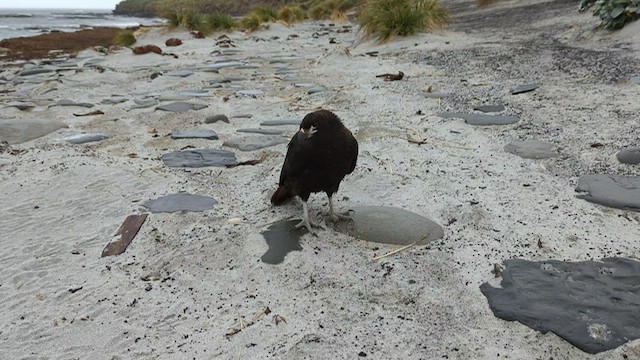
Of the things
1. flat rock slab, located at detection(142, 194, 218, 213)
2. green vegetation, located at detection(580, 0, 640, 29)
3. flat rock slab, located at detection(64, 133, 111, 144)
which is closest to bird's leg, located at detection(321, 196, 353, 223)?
flat rock slab, located at detection(142, 194, 218, 213)

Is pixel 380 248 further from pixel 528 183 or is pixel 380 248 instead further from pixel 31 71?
pixel 31 71

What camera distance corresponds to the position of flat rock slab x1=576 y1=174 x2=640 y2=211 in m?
2.67

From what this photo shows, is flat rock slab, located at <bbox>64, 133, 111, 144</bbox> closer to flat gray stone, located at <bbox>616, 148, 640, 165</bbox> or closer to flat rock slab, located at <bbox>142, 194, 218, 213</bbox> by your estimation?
flat rock slab, located at <bbox>142, 194, 218, 213</bbox>

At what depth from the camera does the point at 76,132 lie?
14.8 feet

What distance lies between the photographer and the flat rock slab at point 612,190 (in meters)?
2.67

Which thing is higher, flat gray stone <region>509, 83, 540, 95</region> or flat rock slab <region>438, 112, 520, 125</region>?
flat gray stone <region>509, 83, 540, 95</region>

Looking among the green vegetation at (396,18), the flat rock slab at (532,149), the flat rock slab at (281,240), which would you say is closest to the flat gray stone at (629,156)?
the flat rock slab at (532,149)

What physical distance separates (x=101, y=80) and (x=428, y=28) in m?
5.95

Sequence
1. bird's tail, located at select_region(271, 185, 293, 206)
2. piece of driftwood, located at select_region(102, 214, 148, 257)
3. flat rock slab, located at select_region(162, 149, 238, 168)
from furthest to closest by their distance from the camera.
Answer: flat rock slab, located at select_region(162, 149, 238, 168), bird's tail, located at select_region(271, 185, 293, 206), piece of driftwood, located at select_region(102, 214, 148, 257)

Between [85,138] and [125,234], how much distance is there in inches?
78.5

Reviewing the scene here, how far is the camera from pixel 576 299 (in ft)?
6.27

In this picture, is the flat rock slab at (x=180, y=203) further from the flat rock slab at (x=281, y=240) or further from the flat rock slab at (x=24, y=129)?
the flat rock slab at (x=24, y=129)

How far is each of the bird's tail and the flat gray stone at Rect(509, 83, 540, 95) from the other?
3.07m

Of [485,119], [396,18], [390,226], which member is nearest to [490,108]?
[485,119]
